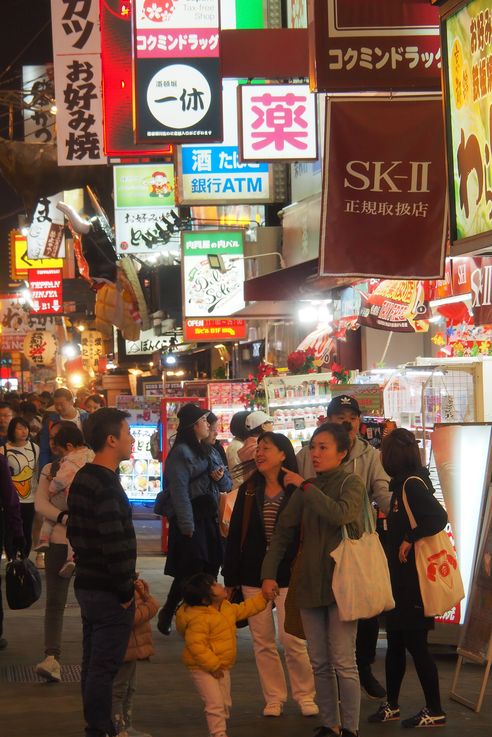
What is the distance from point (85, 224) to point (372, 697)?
2255cm

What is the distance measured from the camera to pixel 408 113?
29.3 feet

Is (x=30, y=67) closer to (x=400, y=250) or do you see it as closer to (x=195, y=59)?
(x=195, y=59)

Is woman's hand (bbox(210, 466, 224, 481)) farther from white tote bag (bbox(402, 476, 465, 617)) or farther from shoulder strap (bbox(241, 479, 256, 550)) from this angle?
white tote bag (bbox(402, 476, 465, 617))

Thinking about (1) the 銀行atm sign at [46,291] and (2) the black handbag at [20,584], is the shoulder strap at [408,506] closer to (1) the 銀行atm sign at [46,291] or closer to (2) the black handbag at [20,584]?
(2) the black handbag at [20,584]

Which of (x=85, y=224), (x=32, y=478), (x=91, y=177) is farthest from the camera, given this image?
(x=85, y=224)

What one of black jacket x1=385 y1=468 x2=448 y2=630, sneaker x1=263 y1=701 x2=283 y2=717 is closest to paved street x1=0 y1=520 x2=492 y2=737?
sneaker x1=263 y1=701 x2=283 y2=717

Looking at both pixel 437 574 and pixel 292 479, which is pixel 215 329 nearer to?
pixel 437 574

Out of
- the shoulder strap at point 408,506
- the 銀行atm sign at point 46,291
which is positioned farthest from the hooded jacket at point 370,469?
the 銀行atm sign at point 46,291

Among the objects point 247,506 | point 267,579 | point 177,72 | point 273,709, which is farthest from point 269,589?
point 177,72

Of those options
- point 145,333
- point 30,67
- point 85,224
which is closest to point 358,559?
point 85,224

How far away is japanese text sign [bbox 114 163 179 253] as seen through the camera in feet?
81.7

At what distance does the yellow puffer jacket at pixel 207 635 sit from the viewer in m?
6.80

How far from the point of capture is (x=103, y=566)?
6.57 meters

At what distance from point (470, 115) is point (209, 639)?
3427 mm
